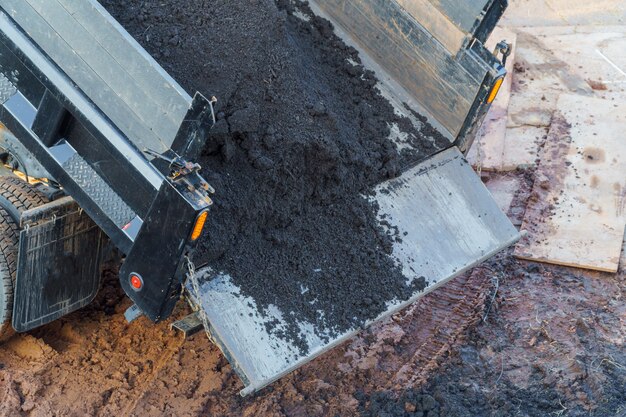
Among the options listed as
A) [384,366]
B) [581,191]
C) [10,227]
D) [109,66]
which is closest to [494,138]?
[581,191]

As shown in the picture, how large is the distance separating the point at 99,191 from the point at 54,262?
24.2 inches

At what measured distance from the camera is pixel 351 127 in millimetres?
4680

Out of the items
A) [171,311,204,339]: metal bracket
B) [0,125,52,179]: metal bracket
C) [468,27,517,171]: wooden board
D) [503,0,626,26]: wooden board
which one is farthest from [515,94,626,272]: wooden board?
[0,125,52,179]: metal bracket

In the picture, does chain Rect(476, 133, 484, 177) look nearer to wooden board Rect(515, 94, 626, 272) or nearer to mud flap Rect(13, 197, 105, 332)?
wooden board Rect(515, 94, 626, 272)

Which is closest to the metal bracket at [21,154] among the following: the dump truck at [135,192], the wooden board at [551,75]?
the dump truck at [135,192]

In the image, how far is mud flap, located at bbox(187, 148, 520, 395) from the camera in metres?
3.71

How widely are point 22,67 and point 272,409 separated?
2.01 m

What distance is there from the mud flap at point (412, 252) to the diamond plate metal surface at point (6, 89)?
1.17 metres

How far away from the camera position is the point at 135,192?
11.5ft

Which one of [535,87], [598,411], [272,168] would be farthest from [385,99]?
[535,87]

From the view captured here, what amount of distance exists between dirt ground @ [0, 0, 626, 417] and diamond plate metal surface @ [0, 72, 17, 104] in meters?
1.23

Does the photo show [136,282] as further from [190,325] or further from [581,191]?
[581,191]

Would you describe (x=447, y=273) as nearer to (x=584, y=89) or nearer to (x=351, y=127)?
(x=351, y=127)

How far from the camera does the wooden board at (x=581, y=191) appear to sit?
5570 millimetres
